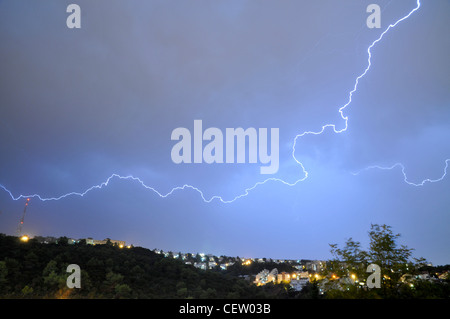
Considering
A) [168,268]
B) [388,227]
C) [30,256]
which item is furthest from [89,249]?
[388,227]

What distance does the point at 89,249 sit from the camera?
2475cm

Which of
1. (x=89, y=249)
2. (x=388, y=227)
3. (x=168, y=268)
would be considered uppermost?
(x=388, y=227)

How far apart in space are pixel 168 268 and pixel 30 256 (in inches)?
450
